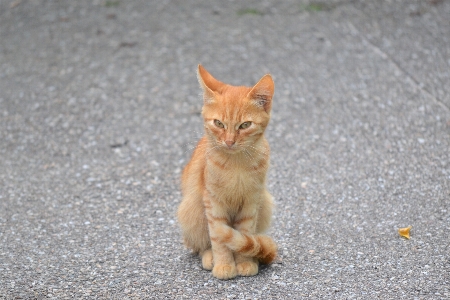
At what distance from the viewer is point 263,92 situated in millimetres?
3812

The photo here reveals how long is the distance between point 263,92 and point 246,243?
→ 956 millimetres

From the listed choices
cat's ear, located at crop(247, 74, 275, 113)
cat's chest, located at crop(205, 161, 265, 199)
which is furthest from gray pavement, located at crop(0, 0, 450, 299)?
cat's ear, located at crop(247, 74, 275, 113)

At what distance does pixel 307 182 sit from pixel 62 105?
9.77ft

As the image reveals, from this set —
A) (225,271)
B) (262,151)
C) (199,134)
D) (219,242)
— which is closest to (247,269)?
(225,271)

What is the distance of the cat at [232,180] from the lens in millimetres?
3789

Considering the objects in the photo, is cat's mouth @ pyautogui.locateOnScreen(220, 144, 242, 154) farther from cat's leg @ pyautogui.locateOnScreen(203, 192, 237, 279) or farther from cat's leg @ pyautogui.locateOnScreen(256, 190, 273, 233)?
cat's leg @ pyautogui.locateOnScreen(256, 190, 273, 233)

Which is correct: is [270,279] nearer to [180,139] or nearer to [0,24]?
[180,139]

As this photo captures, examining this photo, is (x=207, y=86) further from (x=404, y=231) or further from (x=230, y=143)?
(x=404, y=231)

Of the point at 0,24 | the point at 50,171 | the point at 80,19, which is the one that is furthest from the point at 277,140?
the point at 0,24

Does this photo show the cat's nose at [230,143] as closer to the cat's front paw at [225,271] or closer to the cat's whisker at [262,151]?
the cat's whisker at [262,151]

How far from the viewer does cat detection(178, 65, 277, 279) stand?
12.4 ft

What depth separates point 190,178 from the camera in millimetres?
4277

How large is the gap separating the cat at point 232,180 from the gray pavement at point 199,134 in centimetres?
20

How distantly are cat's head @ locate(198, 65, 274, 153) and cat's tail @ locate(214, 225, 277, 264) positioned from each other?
1.77ft
